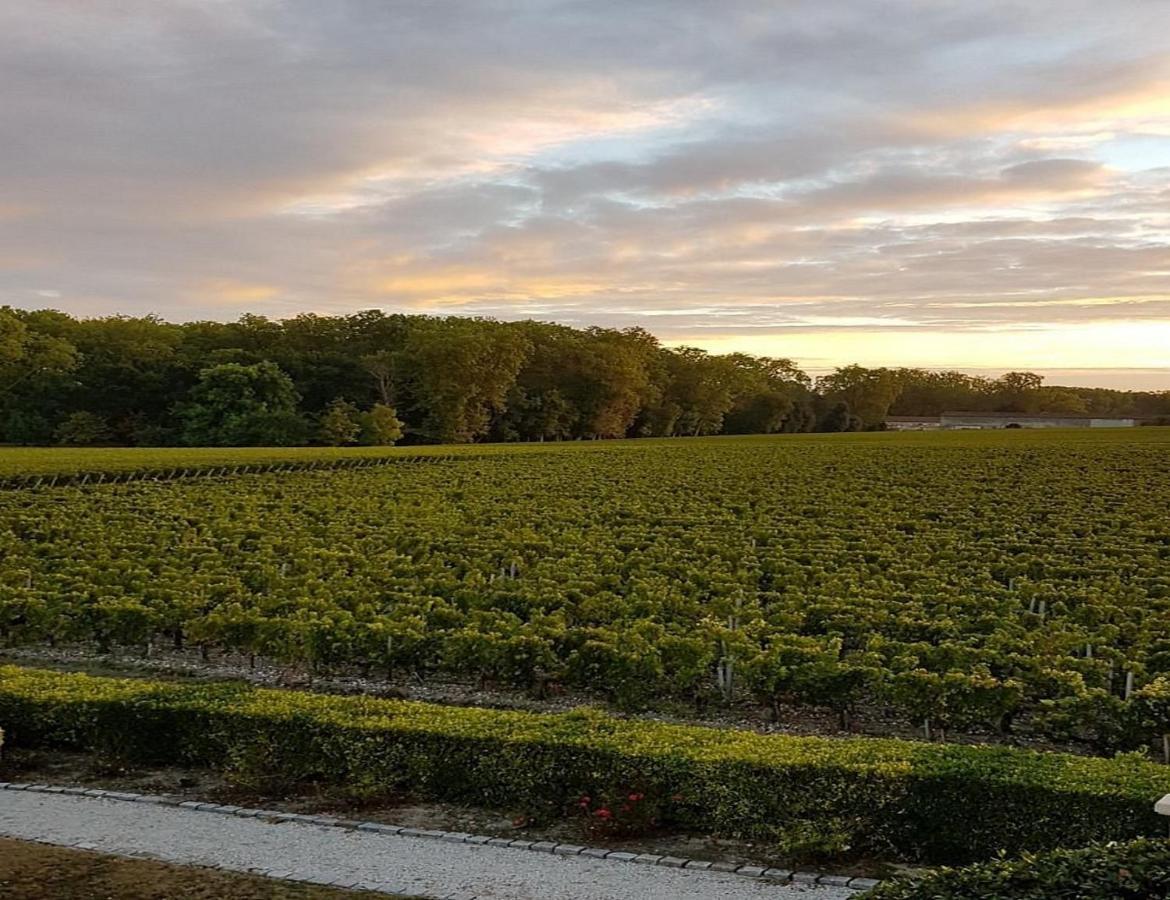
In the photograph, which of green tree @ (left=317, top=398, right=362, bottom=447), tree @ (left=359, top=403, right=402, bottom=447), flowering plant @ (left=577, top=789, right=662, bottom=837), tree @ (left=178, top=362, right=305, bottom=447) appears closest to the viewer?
flowering plant @ (left=577, top=789, right=662, bottom=837)

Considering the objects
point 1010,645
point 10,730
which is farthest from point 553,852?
point 1010,645

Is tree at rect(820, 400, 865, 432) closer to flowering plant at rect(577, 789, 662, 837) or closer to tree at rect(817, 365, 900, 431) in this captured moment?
tree at rect(817, 365, 900, 431)

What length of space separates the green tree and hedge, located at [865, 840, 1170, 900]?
297 ft

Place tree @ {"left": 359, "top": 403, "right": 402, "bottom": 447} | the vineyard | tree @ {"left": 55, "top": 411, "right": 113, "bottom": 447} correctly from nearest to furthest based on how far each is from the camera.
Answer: the vineyard < tree @ {"left": 55, "top": 411, "right": 113, "bottom": 447} < tree @ {"left": 359, "top": 403, "right": 402, "bottom": 447}

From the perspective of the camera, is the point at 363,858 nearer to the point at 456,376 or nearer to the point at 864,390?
the point at 456,376

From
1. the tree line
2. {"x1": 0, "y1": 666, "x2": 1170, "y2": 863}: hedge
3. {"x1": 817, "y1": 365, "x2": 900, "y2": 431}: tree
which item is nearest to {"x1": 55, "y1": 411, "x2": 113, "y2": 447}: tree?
the tree line

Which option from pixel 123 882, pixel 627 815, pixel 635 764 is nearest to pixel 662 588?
pixel 635 764

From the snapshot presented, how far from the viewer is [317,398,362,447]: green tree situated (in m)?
92.7

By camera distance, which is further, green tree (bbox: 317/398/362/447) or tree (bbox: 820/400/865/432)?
tree (bbox: 820/400/865/432)

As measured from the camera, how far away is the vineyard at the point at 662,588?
48.3 feet

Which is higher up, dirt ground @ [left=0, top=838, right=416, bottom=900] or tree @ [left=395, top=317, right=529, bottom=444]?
tree @ [left=395, top=317, right=529, bottom=444]

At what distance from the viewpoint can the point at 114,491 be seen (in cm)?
4562

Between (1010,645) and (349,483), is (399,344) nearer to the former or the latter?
(349,483)

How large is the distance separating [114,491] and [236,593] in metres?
28.8
